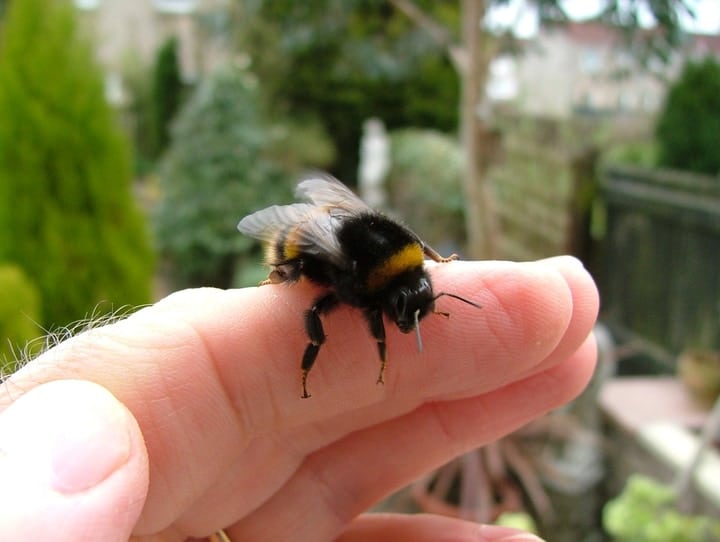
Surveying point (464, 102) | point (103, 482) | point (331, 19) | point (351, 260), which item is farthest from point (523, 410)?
point (331, 19)

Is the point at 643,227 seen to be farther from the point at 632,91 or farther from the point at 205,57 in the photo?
the point at 205,57

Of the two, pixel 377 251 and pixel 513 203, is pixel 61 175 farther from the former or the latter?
pixel 513 203

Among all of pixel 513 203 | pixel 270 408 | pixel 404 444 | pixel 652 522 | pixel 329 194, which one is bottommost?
pixel 652 522

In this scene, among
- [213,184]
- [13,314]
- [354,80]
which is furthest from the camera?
[354,80]

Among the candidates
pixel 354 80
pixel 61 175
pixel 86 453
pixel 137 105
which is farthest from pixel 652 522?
pixel 137 105

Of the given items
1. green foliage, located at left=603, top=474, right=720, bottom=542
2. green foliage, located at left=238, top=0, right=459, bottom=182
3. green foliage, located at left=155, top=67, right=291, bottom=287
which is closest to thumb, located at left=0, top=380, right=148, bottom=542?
green foliage, located at left=603, top=474, right=720, bottom=542

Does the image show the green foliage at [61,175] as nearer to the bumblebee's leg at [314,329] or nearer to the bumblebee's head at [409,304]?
the bumblebee's leg at [314,329]
